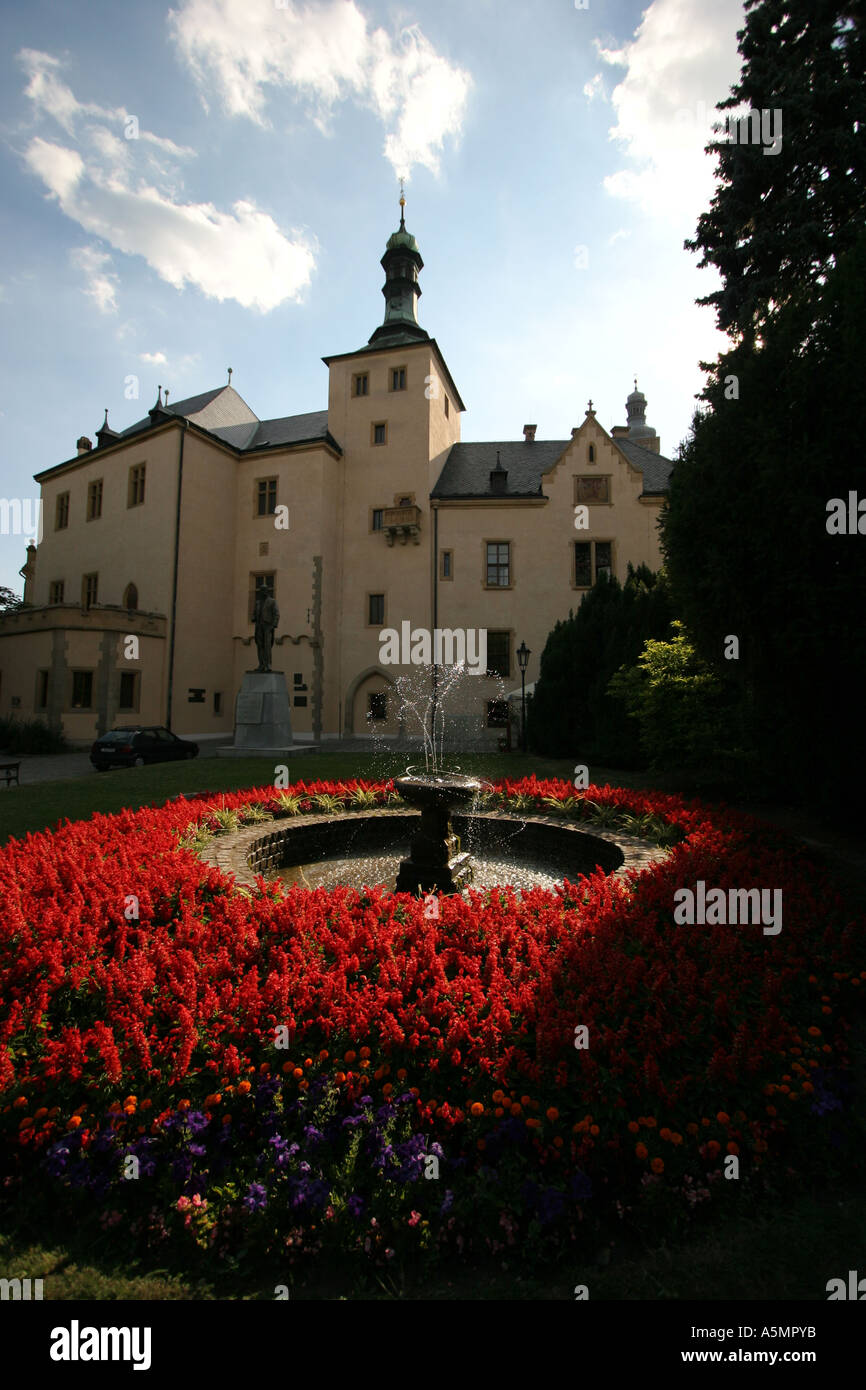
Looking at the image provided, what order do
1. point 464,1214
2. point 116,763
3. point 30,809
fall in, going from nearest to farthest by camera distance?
1. point 464,1214
2. point 30,809
3. point 116,763

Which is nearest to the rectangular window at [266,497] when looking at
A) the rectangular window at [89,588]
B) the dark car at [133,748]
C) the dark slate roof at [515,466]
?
the dark slate roof at [515,466]

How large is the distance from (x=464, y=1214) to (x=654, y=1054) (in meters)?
1.38

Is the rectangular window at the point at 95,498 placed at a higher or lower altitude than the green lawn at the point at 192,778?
higher

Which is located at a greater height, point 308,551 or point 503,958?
point 308,551

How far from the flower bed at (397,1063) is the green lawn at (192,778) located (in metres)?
7.03

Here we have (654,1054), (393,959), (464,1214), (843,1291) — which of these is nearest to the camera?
(843,1291)

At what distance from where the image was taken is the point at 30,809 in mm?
Result: 12102

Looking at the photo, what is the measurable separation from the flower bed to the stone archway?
26262 mm

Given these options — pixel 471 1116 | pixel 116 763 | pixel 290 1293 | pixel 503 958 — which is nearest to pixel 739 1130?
pixel 471 1116

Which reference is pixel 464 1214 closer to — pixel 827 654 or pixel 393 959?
pixel 393 959

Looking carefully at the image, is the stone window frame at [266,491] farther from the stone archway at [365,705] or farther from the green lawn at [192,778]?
Result: the green lawn at [192,778]

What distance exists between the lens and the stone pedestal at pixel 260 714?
22969 millimetres

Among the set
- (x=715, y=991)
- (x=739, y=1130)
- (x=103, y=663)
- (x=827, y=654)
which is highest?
(x=103, y=663)

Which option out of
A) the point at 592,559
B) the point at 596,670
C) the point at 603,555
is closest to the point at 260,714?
the point at 596,670
